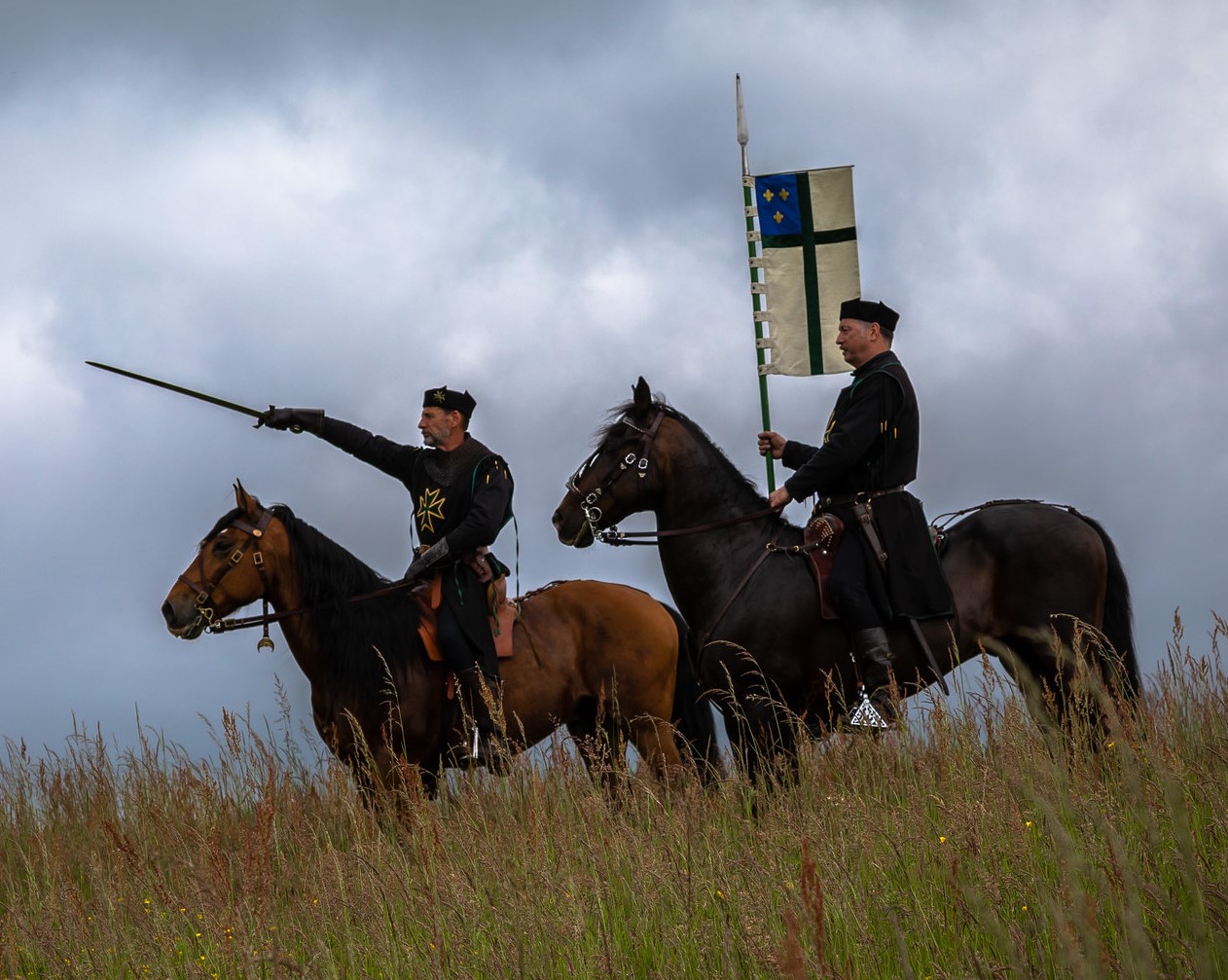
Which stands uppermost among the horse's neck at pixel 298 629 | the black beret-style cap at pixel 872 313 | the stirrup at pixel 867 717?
the black beret-style cap at pixel 872 313

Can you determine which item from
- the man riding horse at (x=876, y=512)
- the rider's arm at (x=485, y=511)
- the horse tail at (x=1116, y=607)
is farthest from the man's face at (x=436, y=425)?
the horse tail at (x=1116, y=607)

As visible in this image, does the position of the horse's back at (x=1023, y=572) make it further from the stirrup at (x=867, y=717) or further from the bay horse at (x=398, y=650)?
the bay horse at (x=398, y=650)

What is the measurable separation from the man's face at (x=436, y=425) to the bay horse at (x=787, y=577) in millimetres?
1160

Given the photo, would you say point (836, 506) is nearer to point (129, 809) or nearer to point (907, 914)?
point (907, 914)

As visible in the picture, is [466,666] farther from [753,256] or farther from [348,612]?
[753,256]

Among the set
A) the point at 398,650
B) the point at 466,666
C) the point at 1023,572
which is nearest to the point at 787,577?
the point at 1023,572

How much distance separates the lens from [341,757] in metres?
7.65

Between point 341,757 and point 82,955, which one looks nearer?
point 82,955

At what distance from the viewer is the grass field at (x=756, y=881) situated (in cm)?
353

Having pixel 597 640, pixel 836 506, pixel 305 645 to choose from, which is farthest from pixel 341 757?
pixel 836 506

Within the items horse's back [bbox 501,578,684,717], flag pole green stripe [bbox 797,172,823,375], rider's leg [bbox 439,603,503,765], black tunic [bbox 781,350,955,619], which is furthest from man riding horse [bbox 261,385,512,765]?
flag pole green stripe [bbox 797,172,823,375]

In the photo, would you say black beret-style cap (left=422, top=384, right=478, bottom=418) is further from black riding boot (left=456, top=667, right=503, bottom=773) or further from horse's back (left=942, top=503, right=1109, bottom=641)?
horse's back (left=942, top=503, right=1109, bottom=641)

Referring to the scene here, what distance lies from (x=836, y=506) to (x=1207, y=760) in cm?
231

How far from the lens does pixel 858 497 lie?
715 cm
